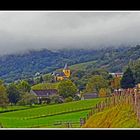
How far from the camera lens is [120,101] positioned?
3.46 metres

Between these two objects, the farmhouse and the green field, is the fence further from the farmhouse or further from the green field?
the farmhouse

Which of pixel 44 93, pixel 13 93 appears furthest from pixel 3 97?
pixel 44 93

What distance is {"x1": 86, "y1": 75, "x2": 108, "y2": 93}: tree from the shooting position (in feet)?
11.2

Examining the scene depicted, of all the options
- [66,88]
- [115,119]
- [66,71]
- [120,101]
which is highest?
[66,71]

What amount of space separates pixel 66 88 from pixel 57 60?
22cm

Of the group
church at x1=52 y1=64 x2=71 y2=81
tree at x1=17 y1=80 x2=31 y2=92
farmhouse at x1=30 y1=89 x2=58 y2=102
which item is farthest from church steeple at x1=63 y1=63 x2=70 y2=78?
tree at x1=17 y1=80 x2=31 y2=92

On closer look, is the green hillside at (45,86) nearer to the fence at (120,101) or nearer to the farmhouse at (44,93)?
the farmhouse at (44,93)

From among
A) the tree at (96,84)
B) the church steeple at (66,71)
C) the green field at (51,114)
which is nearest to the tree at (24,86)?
the green field at (51,114)

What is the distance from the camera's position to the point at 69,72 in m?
3.43

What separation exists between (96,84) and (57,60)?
0.34 metres

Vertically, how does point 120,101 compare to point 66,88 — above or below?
below

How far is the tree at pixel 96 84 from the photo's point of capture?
3.41 meters

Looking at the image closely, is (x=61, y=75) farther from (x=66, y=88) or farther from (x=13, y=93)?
(x=13, y=93)
